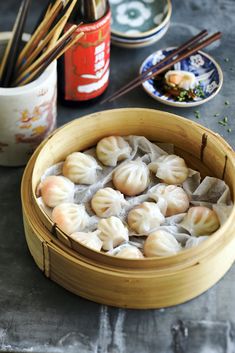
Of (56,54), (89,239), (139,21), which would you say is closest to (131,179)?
(89,239)

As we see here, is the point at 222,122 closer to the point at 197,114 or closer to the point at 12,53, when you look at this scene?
the point at 197,114

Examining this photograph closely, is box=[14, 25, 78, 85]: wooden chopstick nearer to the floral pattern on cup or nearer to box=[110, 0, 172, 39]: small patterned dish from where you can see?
the floral pattern on cup

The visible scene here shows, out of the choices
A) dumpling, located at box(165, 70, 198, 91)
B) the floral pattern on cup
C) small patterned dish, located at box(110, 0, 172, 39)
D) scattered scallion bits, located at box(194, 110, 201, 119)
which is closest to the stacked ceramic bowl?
small patterned dish, located at box(110, 0, 172, 39)

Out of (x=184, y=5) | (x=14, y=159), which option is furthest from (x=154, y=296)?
(x=184, y=5)

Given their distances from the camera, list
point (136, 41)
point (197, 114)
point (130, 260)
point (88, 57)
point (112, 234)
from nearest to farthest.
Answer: point (130, 260) < point (112, 234) < point (88, 57) < point (197, 114) < point (136, 41)

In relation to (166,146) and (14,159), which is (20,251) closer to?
(14,159)

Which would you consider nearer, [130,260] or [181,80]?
[130,260]
